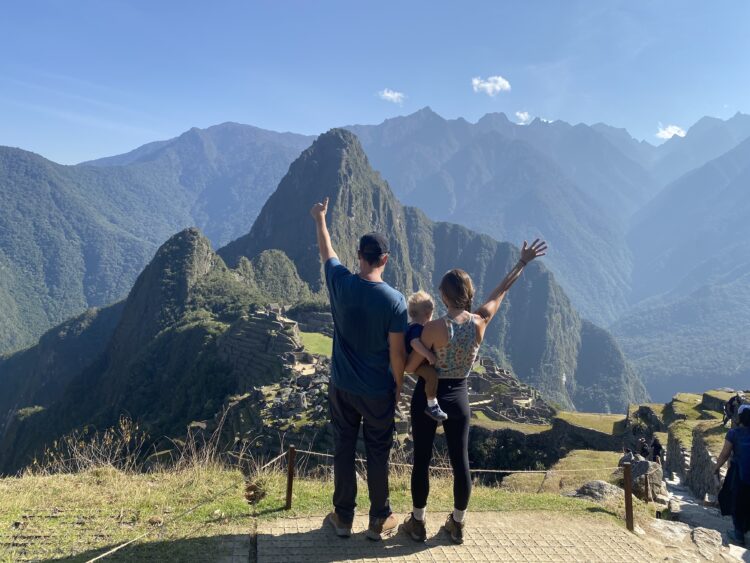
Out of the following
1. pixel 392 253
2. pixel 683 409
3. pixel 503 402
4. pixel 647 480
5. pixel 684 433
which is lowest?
pixel 503 402

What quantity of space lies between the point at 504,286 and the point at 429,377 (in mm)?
1246

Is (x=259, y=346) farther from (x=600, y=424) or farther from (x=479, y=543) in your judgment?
(x=479, y=543)

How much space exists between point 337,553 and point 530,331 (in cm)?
20002

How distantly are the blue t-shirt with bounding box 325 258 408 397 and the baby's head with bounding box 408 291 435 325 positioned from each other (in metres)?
0.31

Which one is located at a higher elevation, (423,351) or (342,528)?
(423,351)

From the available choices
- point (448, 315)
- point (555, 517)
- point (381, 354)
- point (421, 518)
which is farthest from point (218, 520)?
point (555, 517)

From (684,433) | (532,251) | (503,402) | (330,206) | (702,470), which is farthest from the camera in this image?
(330,206)

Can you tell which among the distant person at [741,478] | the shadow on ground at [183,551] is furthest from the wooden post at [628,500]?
the shadow on ground at [183,551]

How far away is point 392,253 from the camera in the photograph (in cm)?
17162

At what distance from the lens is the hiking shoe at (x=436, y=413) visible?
411 cm

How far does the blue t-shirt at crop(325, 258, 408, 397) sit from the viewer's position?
413 cm

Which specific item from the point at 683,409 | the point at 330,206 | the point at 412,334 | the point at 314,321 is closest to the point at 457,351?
the point at 412,334

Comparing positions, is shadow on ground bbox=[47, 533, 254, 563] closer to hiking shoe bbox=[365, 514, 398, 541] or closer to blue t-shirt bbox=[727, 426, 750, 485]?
hiking shoe bbox=[365, 514, 398, 541]

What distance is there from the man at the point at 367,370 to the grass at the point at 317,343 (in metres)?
42.1
